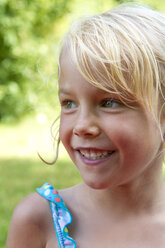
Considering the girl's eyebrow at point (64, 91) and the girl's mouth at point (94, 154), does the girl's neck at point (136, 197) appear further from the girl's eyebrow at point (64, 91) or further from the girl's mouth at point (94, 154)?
the girl's eyebrow at point (64, 91)

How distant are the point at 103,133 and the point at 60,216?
Result: 1.58 feet

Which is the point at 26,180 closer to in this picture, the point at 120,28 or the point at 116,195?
the point at 116,195

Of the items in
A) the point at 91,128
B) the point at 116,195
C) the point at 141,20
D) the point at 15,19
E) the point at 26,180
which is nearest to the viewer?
the point at 91,128

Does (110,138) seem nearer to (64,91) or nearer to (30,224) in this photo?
(64,91)

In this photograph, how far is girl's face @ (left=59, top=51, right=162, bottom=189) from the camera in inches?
57.4

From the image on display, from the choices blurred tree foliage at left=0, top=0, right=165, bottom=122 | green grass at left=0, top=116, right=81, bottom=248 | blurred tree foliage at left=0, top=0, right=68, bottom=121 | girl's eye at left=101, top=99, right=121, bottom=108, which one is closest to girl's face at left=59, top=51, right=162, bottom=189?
girl's eye at left=101, top=99, right=121, bottom=108

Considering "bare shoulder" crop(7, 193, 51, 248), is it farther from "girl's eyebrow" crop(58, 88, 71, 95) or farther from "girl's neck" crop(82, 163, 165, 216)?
"girl's eyebrow" crop(58, 88, 71, 95)

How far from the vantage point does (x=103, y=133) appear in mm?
1462

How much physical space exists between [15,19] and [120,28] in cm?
755

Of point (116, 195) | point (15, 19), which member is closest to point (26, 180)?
point (116, 195)

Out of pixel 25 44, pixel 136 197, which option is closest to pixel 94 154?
pixel 136 197

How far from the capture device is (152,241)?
5.49 ft

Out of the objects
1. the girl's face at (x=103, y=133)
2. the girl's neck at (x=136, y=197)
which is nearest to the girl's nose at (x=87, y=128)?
the girl's face at (x=103, y=133)

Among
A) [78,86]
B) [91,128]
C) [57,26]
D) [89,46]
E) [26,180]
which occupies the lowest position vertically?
[26,180]
